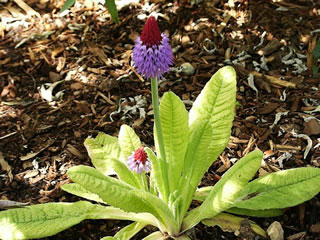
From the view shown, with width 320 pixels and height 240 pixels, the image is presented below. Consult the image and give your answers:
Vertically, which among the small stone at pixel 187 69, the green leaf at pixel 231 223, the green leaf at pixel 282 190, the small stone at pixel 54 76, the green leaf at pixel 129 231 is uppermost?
the small stone at pixel 54 76

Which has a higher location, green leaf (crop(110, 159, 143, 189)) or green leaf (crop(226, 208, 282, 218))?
green leaf (crop(110, 159, 143, 189))

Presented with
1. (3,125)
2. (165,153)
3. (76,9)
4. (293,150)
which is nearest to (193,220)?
(165,153)

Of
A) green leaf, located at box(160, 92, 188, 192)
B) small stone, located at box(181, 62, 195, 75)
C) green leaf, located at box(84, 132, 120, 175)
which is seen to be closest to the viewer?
green leaf, located at box(160, 92, 188, 192)

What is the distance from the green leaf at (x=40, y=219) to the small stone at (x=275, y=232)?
36.0 inches

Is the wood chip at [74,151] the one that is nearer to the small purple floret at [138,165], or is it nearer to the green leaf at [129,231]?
the green leaf at [129,231]

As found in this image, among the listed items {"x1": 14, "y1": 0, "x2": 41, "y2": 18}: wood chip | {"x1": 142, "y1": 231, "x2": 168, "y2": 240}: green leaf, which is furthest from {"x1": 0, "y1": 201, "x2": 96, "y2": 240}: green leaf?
{"x1": 14, "y1": 0, "x2": 41, "y2": 18}: wood chip

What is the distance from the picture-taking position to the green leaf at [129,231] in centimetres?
228

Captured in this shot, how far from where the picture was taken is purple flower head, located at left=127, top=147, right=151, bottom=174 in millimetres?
2166

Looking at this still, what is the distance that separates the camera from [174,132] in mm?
2305

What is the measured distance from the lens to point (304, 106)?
3.08m

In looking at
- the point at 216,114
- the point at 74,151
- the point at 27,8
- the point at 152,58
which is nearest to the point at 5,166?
the point at 74,151

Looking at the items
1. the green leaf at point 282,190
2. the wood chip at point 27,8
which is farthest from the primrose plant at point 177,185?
the wood chip at point 27,8

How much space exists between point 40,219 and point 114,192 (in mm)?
507

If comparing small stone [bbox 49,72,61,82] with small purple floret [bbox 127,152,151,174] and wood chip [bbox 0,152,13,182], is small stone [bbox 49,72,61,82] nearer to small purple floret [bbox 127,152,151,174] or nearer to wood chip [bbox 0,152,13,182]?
wood chip [bbox 0,152,13,182]
